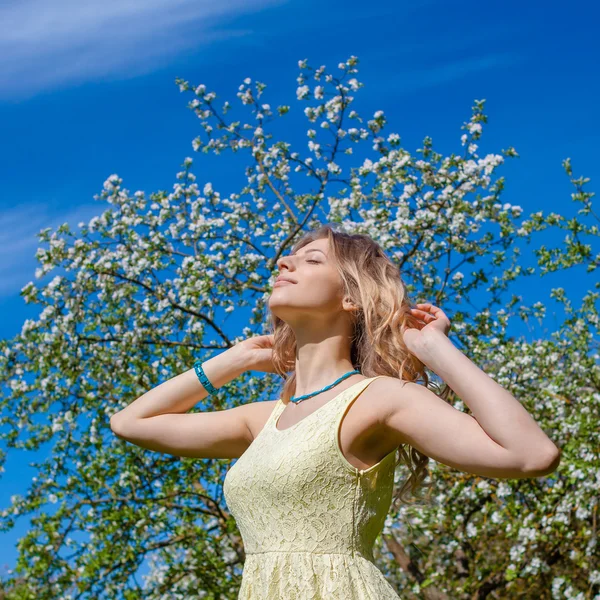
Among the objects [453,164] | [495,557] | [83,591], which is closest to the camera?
[83,591]

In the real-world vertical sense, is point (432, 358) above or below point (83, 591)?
below

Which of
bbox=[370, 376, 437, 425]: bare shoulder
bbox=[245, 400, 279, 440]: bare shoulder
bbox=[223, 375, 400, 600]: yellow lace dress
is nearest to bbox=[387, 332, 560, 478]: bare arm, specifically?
bbox=[370, 376, 437, 425]: bare shoulder

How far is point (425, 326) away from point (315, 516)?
22.6 inches

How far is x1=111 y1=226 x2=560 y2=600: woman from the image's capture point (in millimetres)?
2088

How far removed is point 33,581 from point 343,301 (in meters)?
4.65

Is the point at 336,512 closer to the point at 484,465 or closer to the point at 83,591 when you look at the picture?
the point at 484,465

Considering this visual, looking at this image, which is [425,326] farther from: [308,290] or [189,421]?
[189,421]

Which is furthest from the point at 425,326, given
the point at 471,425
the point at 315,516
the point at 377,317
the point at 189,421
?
the point at 189,421

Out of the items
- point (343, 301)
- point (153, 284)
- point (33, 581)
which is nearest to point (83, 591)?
point (33, 581)

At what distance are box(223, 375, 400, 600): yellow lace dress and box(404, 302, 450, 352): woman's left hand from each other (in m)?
0.17

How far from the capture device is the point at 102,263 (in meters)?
6.96

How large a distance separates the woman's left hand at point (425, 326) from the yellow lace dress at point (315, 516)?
0.17 m

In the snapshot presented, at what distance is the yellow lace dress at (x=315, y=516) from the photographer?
7.11ft

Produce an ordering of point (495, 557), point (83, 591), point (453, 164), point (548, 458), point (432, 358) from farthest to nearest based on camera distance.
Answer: point (495, 557) < point (453, 164) < point (83, 591) < point (432, 358) < point (548, 458)
